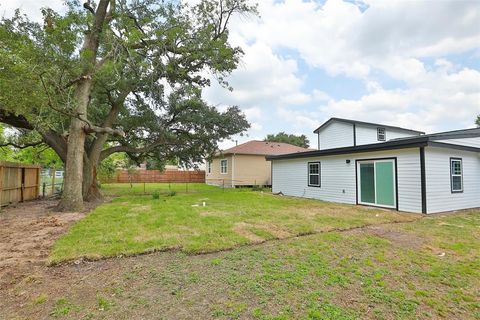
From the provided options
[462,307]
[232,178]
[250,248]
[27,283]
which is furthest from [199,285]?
[232,178]

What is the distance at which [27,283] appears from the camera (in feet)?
10.4

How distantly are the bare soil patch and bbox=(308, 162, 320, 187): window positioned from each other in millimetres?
9695

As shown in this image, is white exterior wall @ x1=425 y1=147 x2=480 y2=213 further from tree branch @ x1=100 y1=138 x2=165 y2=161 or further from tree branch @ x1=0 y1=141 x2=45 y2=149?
tree branch @ x1=0 y1=141 x2=45 y2=149

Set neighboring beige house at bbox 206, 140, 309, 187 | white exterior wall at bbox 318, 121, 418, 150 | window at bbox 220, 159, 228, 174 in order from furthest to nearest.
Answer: window at bbox 220, 159, 228, 174, neighboring beige house at bbox 206, 140, 309, 187, white exterior wall at bbox 318, 121, 418, 150

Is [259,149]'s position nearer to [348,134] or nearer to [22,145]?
[348,134]

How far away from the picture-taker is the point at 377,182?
9.69 meters

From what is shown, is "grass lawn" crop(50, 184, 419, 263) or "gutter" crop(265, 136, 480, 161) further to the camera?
"gutter" crop(265, 136, 480, 161)

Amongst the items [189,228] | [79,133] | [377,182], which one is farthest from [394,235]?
[79,133]

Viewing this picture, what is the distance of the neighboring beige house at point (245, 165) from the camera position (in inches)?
805

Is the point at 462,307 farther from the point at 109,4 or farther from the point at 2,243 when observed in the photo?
the point at 109,4

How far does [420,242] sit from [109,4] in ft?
40.8

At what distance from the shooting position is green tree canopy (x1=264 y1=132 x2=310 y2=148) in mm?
42062

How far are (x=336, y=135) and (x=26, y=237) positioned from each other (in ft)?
50.1

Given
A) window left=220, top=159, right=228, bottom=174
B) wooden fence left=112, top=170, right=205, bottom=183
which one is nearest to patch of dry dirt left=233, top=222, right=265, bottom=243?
window left=220, top=159, right=228, bottom=174
